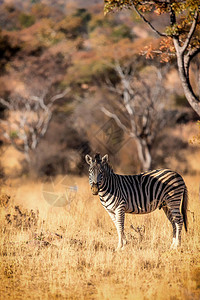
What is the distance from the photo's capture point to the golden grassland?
17.3ft

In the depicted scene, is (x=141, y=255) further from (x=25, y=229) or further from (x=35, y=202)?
(x=35, y=202)

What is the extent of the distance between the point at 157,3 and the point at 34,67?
53.3ft

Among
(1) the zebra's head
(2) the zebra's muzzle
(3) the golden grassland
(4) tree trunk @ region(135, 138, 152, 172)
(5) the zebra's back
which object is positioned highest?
(1) the zebra's head

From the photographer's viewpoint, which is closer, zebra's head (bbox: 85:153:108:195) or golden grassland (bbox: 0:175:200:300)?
golden grassland (bbox: 0:175:200:300)

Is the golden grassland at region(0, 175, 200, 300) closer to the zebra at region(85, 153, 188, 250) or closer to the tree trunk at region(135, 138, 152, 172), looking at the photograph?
the zebra at region(85, 153, 188, 250)

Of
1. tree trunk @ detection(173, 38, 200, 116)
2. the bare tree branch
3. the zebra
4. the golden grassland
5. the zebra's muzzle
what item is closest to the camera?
the golden grassland

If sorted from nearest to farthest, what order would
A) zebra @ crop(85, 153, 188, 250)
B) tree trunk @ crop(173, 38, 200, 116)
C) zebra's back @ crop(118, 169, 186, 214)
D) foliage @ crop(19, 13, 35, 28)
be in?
1. zebra @ crop(85, 153, 188, 250)
2. zebra's back @ crop(118, 169, 186, 214)
3. tree trunk @ crop(173, 38, 200, 116)
4. foliage @ crop(19, 13, 35, 28)

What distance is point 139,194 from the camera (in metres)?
7.23

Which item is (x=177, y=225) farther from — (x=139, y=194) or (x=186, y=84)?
(x=186, y=84)

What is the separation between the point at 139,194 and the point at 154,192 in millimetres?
251

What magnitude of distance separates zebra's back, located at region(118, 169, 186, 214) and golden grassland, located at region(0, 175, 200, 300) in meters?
0.42

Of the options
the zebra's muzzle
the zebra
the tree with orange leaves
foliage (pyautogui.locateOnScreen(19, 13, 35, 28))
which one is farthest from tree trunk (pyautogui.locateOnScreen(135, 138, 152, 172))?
foliage (pyautogui.locateOnScreen(19, 13, 35, 28))

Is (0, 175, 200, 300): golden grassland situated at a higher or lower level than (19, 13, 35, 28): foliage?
lower

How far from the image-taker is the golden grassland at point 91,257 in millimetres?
5281
